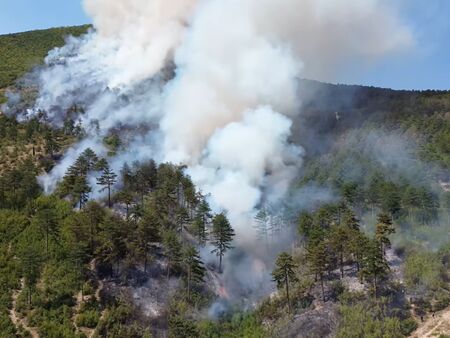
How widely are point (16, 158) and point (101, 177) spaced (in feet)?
93.6

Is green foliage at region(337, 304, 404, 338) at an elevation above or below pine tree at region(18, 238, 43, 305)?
below

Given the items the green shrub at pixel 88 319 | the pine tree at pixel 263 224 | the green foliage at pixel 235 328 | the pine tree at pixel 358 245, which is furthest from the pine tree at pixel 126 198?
the pine tree at pixel 358 245

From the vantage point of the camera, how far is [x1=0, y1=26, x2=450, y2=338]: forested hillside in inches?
3036

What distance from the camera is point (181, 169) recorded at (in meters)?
120

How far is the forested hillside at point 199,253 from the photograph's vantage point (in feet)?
253

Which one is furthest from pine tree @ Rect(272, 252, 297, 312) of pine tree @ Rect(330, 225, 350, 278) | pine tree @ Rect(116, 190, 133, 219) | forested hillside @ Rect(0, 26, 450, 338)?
pine tree @ Rect(116, 190, 133, 219)

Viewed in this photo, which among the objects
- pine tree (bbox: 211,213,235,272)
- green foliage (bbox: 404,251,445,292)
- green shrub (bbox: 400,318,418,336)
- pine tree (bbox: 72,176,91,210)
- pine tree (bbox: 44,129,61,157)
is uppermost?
pine tree (bbox: 44,129,61,157)

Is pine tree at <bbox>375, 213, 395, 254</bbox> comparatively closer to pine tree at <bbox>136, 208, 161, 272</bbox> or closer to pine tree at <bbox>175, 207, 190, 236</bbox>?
pine tree at <bbox>175, 207, 190, 236</bbox>

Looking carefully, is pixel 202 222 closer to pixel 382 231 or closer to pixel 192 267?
pixel 192 267

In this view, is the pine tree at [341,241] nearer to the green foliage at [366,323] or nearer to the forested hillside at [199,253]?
the forested hillside at [199,253]

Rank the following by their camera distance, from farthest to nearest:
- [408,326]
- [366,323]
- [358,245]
A: [358,245]
[408,326]
[366,323]

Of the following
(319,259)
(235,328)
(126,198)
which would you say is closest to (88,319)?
(235,328)

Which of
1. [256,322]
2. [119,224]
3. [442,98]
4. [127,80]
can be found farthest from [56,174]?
→ [442,98]

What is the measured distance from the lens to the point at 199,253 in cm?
9606
